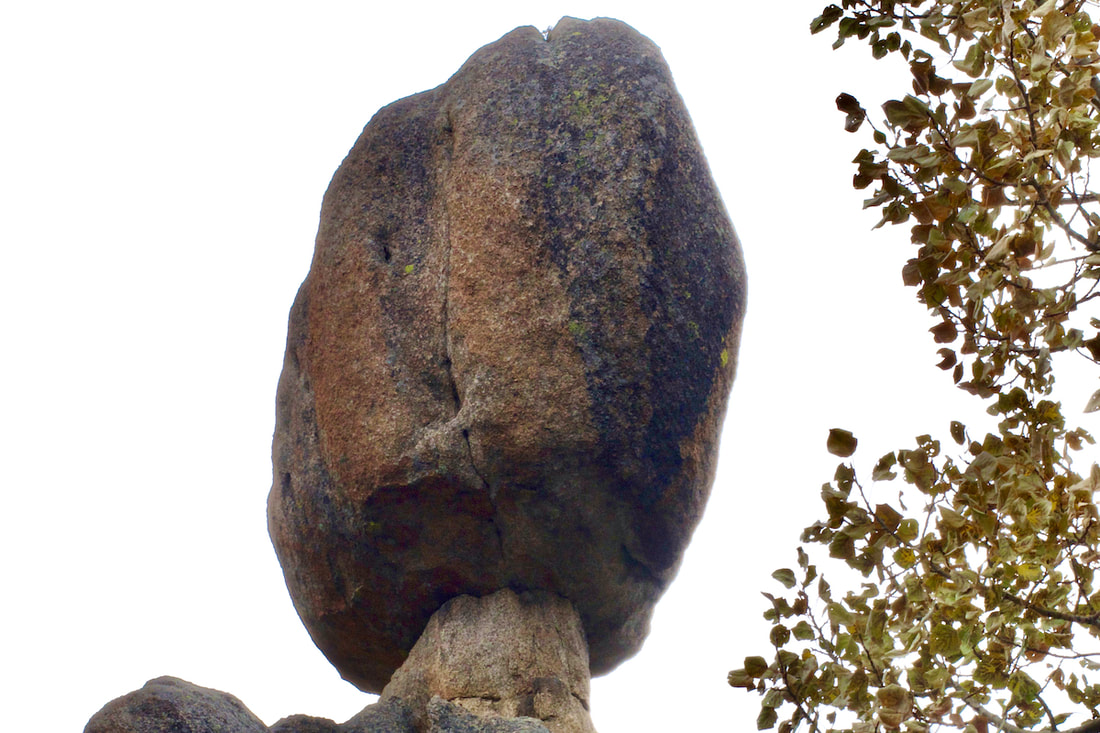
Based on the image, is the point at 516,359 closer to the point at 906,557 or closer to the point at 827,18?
the point at 827,18

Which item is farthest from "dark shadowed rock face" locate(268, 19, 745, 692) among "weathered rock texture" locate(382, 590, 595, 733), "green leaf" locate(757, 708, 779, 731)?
"green leaf" locate(757, 708, 779, 731)

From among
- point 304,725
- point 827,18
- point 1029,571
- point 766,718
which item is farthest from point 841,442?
point 304,725

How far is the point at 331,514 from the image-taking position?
684 centimetres

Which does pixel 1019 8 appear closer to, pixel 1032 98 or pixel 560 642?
pixel 1032 98

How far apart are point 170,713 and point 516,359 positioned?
96.2 inches

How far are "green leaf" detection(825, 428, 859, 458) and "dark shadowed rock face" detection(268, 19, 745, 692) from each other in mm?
3194

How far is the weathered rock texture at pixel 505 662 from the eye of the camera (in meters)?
6.36

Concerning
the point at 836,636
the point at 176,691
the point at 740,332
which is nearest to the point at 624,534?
the point at 740,332

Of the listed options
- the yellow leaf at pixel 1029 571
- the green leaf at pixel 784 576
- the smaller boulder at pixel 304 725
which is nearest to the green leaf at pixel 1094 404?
the yellow leaf at pixel 1029 571

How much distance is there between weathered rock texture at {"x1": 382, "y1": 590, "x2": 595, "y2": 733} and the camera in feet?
20.9

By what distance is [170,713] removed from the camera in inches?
224

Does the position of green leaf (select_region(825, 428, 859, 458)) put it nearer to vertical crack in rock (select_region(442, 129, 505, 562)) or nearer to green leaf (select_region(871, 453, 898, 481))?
green leaf (select_region(871, 453, 898, 481))

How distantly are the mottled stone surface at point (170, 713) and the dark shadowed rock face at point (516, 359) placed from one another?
1175 millimetres

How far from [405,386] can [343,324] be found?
0.62 meters
